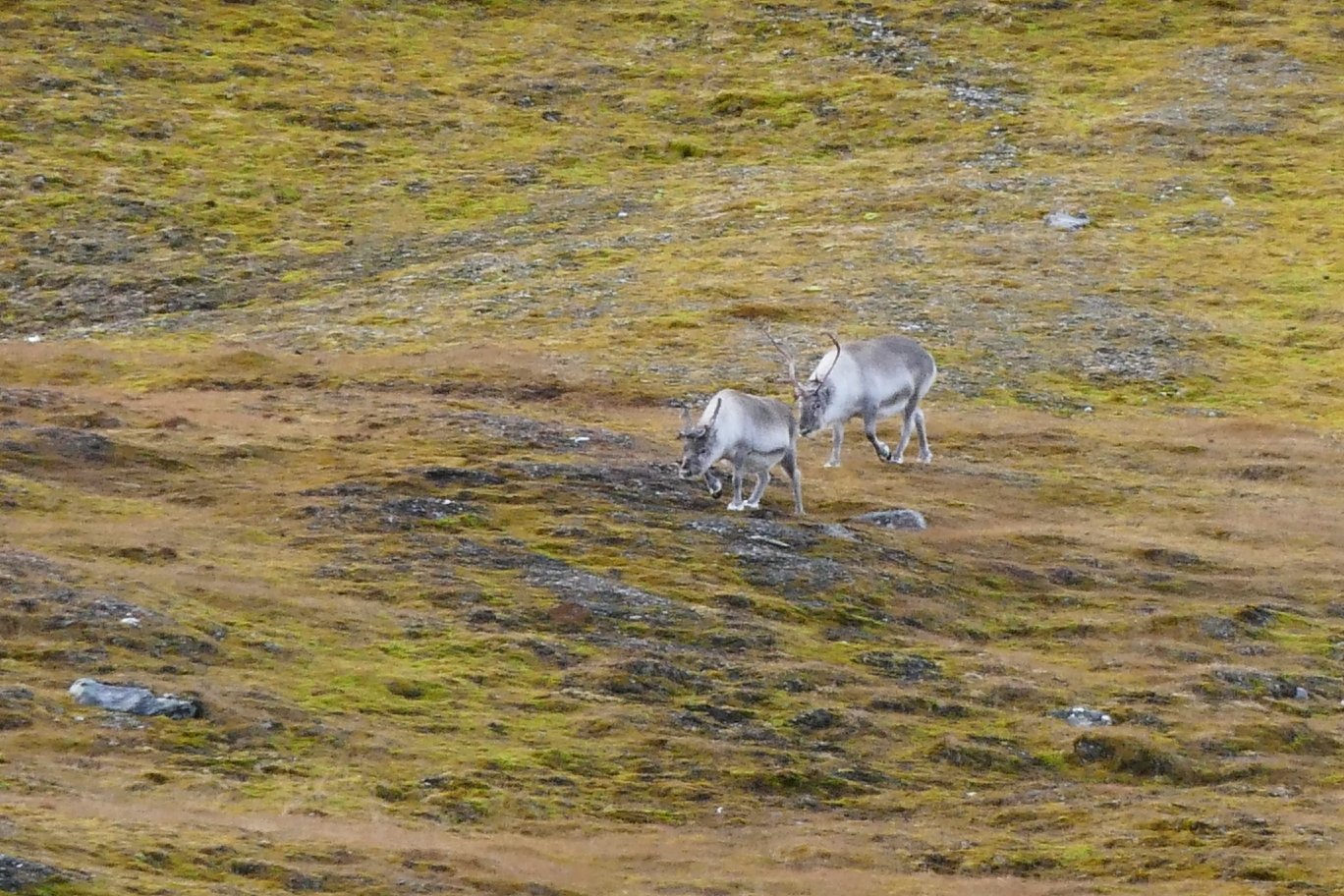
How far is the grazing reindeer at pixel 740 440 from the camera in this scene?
91.7 feet

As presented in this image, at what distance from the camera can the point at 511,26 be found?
77250 millimetres

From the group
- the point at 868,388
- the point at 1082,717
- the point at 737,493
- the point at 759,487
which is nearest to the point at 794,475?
the point at 759,487

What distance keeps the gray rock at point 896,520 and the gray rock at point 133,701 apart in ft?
41.8

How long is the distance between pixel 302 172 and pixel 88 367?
20.5 m

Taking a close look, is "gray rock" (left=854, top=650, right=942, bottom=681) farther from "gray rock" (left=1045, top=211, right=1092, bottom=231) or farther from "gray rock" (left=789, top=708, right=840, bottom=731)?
"gray rock" (left=1045, top=211, right=1092, bottom=231)

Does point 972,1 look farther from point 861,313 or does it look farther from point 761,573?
point 761,573

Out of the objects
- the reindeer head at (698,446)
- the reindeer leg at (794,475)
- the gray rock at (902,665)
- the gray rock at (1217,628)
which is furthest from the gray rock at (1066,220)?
the gray rock at (902,665)

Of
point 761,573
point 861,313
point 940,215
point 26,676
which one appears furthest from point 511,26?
point 26,676

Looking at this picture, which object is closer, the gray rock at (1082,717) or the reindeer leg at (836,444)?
the gray rock at (1082,717)

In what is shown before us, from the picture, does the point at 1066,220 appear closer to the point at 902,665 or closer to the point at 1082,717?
the point at 902,665

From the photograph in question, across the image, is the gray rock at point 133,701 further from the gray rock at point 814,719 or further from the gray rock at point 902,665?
the gray rock at point 902,665

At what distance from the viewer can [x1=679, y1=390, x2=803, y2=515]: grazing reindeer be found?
91.7 ft

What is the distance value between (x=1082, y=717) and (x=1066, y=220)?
35936 millimetres

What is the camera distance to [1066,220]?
5803 cm
